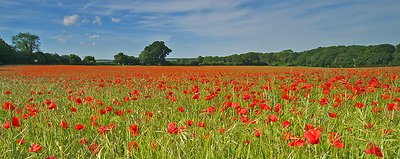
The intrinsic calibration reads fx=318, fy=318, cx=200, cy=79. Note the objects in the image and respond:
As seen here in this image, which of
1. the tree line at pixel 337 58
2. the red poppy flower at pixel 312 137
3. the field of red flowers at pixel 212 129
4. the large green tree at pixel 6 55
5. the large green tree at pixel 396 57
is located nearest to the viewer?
the red poppy flower at pixel 312 137

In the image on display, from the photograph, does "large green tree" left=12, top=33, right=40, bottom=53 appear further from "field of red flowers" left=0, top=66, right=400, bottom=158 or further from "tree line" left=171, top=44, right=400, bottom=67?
"field of red flowers" left=0, top=66, right=400, bottom=158

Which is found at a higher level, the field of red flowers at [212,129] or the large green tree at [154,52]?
the large green tree at [154,52]

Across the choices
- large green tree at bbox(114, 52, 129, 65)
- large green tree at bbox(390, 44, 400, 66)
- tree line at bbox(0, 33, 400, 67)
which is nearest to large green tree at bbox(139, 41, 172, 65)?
tree line at bbox(0, 33, 400, 67)

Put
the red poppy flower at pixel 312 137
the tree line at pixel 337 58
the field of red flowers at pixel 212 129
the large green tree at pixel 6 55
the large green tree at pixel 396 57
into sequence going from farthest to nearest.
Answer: the large green tree at pixel 6 55 < the tree line at pixel 337 58 < the large green tree at pixel 396 57 < the field of red flowers at pixel 212 129 < the red poppy flower at pixel 312 137

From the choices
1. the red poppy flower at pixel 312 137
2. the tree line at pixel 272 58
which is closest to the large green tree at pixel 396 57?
the tree line at pixel 272 58

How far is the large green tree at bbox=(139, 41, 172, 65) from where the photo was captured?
58.1 meters

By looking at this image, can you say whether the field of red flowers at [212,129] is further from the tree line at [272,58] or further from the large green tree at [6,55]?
the large green tree at [6,55]

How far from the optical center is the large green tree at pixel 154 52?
2286 inches

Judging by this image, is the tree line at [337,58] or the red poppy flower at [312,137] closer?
the red poppy flower at [312,137]

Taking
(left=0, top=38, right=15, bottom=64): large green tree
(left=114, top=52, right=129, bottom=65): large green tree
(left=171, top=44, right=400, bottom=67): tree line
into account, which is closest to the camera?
(left=171, top=44, right=400, bottom=67): tree line

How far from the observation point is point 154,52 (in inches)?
2388

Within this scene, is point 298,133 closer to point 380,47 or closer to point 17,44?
point 380,47

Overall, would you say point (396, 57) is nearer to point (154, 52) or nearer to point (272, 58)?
point (272, 58)

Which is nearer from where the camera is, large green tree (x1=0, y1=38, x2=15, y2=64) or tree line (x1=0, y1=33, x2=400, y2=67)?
tree line (x1=0, y1=33, x2=400, y2=67)
